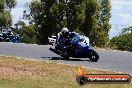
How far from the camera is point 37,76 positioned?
1362cm

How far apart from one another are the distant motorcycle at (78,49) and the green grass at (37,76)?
13.2 ft

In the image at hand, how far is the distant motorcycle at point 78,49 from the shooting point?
67.6 feet

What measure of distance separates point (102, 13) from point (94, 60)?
3931 centimetres

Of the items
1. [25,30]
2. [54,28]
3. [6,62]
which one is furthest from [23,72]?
[25,30]

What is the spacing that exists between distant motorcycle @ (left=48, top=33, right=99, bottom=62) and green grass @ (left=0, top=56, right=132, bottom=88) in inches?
158

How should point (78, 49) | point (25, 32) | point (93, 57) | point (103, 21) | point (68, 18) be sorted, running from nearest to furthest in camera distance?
point (93, 57)
point (78, 49)
point (68, 18)
point (103, 21)
point (25, 32)

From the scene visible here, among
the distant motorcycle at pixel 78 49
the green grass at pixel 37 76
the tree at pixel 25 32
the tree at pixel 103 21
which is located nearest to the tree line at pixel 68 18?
the tree at pixel 103 21

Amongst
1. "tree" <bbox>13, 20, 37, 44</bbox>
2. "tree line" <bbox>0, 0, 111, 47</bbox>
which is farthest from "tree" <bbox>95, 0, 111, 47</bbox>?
"tree" <bbox>13, 20, 37, 44</bbox>

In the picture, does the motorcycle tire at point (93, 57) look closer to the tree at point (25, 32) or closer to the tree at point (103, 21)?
the tree at point (103, 21)

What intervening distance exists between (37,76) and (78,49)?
738 cm

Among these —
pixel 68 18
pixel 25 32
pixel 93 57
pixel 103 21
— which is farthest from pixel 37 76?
pixel 25 32

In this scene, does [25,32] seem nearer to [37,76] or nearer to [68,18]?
[68,18]

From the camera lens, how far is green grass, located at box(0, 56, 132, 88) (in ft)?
38.8

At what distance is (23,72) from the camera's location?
14297 mm
